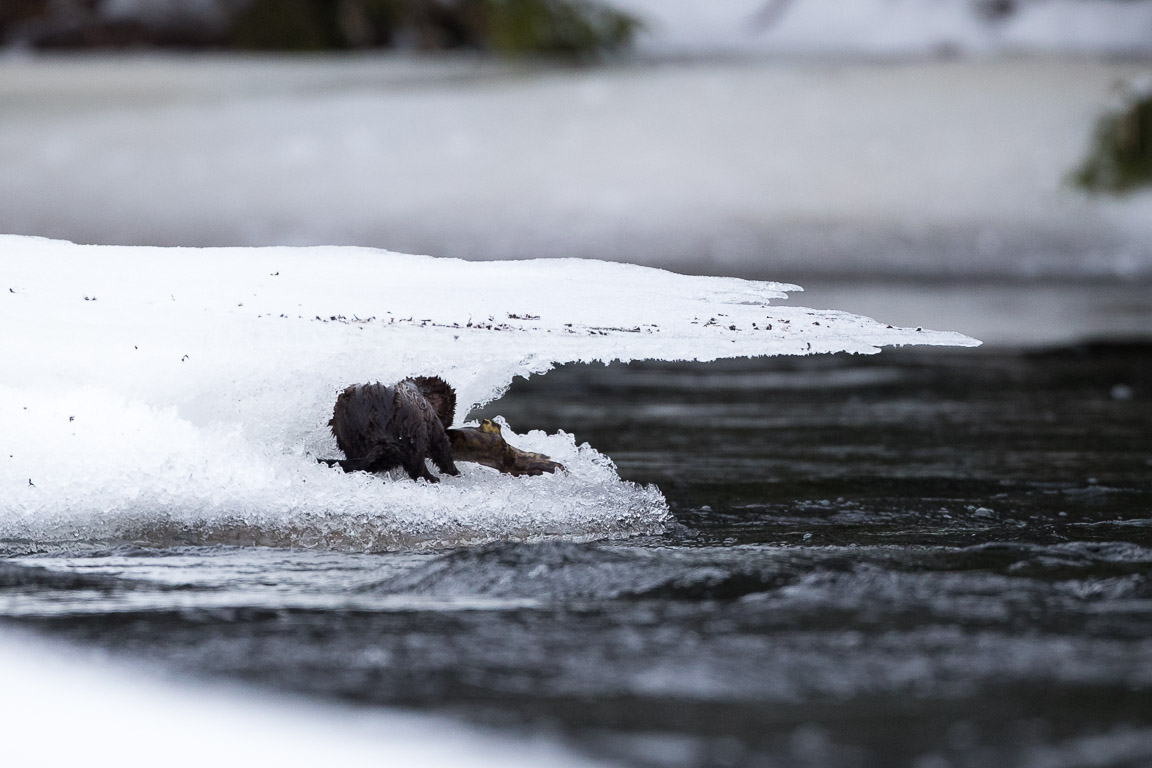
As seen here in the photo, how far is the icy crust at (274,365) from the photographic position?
7.84 feet

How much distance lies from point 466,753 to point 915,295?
20.8 feet

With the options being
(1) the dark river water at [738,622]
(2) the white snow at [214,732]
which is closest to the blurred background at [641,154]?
(1) the dark river water at [738,622]

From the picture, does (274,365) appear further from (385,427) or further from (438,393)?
(438,393)

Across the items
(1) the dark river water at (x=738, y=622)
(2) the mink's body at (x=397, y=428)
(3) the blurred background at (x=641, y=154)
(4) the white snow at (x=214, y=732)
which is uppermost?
(3) the blurred background at (x=641, y=154)

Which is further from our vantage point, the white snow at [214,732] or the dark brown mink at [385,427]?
the dark brown mink at [385,427]

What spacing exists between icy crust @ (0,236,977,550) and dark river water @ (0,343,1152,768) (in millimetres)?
146

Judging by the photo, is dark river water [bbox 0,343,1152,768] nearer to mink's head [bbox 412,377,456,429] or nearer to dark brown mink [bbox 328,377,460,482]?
dark brown mink [bbox 328,377,460,482]

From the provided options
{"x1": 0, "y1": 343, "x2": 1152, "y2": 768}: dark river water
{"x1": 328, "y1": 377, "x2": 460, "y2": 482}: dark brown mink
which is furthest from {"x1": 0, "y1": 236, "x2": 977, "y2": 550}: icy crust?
{"x1": 0, "y1": 343, "x2": 1152, "y2": 768}: dark river water

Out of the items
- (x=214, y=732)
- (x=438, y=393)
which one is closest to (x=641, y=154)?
(x=438, y=393)

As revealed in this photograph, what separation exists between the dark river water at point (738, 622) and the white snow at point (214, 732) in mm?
51

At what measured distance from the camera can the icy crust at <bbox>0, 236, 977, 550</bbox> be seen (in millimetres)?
2389

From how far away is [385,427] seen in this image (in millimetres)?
2492

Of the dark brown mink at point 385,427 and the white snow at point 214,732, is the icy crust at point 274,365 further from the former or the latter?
the white snow at point 214,732

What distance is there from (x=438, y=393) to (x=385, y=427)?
17cm
